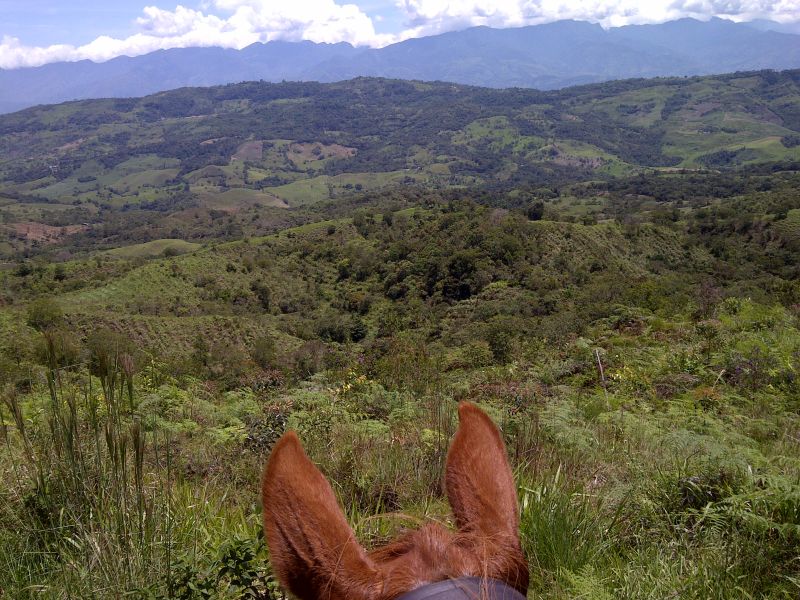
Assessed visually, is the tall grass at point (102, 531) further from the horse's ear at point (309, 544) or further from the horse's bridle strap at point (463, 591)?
the horse's bridle strap at point (463, 591)

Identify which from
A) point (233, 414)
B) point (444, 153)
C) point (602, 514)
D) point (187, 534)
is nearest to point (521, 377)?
point (233, 414)

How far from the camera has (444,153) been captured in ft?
653

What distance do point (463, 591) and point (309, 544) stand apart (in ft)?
0.86

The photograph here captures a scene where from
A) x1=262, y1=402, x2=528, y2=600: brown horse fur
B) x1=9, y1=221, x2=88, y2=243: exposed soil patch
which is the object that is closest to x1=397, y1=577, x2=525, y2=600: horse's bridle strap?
x1=262, y1=402, x2=528, y2=600: brown horse fur

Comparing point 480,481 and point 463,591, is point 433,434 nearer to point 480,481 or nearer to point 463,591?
point 480,481

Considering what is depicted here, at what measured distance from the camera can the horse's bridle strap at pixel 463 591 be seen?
33.8 inches

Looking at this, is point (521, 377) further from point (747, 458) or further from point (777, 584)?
point (777, 584)

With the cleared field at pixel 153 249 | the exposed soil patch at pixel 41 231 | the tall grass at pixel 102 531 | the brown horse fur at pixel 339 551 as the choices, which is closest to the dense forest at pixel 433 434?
the tall grass at pixel 102 531

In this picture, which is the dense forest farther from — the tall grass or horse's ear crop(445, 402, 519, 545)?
horse's ear crop(445, 402, 519, 545)

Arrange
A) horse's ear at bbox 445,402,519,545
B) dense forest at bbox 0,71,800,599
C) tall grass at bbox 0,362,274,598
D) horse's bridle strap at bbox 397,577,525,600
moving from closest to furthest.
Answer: horse's bridle strap at bbox 397,577,525,600 → horse's ear at bbox 445,402,519,545 → tall grass at bbox 0,362,274,598 → dense forest at bbox 0,71,800,599

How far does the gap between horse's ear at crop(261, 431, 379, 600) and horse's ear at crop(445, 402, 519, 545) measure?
27 cm

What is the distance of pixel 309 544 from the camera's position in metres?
0.93

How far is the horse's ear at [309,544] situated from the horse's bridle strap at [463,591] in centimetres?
9

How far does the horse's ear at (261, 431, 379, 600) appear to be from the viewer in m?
0.92
